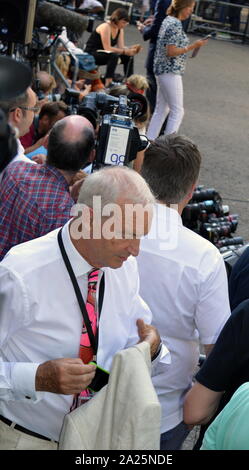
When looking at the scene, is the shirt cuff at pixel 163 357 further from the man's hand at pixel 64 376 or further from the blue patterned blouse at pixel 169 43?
the blue patterned blouse at pixel 169 43

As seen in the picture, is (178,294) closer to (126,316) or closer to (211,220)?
(126,316)

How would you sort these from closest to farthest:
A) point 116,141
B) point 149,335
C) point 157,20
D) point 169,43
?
1. point 149,335
2. point 116,141
3. point 169,43
4. point 157,20

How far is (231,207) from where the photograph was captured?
6.93 m

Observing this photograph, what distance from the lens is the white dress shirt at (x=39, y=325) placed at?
1974 mm

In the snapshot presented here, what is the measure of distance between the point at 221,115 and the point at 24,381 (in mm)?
9282

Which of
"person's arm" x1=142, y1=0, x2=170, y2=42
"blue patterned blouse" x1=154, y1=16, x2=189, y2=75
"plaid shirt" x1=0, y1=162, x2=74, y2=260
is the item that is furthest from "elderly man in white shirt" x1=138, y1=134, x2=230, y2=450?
"person's arm" x1=142, y1=0, x2=170, y2=42

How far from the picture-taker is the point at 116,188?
207 cm

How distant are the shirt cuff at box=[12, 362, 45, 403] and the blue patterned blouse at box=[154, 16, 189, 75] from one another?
18.9ft

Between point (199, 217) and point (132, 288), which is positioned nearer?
point (132, 288)

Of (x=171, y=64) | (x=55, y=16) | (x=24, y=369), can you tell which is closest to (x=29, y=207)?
(x=24, y=369)

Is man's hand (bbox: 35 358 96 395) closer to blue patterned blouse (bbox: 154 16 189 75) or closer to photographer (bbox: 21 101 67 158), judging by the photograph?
photographer (bbox: 21 101 67 158)
